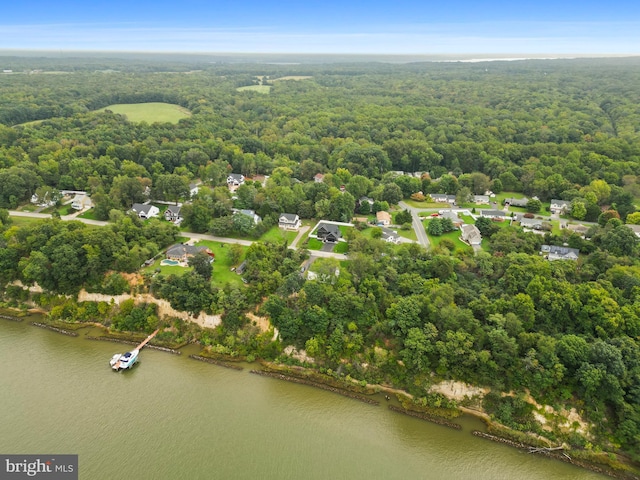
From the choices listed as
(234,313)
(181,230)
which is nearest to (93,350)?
(234,313)

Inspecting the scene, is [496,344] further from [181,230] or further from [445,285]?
[181,230]

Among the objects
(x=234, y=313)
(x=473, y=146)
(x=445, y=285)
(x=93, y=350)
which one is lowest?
(x=93, y=350)

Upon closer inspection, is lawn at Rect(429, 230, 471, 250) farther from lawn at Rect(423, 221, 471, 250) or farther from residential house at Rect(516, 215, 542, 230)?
residential house at Rect(516, 215, 542, 230)

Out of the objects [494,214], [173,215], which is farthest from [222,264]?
[494,214]

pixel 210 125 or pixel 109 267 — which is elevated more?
pixel 210 125

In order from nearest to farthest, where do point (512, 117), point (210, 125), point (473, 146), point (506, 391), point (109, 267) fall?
point (506, 391) < point (109, 267) < point (473, 146) < point (210, 125) < point (512, 117)

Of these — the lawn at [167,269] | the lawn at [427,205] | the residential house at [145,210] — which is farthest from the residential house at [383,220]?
the residential house at [145,210]

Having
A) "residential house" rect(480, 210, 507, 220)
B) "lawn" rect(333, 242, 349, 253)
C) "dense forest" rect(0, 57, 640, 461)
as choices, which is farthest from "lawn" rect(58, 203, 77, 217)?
"residential house" rect(480, 210, 507, 220)
